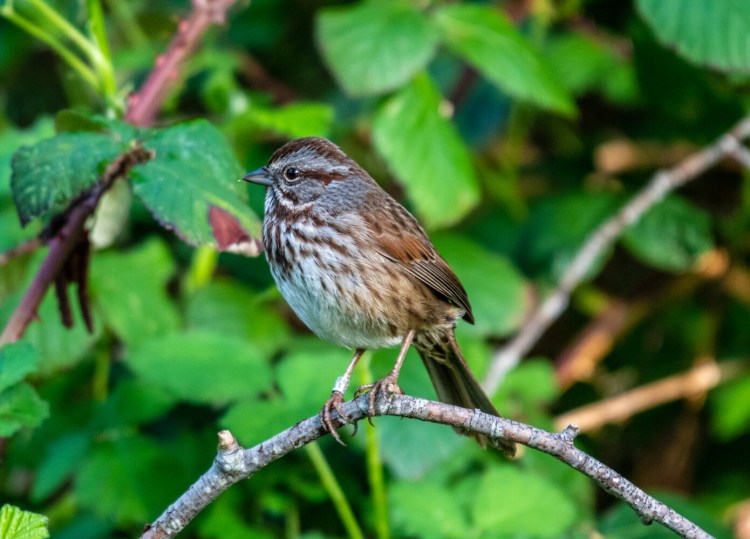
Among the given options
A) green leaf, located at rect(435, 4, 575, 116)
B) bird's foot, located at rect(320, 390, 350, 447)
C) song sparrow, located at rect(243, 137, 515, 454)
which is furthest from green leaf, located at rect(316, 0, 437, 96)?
bird's foot, located at rect(320, 390, 350, 447)

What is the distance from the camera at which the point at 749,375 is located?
487cm

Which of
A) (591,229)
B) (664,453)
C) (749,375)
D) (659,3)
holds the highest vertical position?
(659,3)

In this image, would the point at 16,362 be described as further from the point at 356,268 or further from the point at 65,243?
the point at 356,268

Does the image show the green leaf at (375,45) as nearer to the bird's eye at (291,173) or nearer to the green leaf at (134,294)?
the bird's eye at (291,173)

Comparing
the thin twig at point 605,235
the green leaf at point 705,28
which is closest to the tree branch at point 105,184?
the green leaf at point 705,28

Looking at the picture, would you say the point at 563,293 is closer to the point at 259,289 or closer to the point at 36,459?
the point at 259,289

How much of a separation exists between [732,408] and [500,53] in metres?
1.96

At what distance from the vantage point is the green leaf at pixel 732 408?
475cm

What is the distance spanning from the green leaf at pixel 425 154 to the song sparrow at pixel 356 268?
0.65 m

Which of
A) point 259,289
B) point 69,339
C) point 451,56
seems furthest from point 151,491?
point 451,56

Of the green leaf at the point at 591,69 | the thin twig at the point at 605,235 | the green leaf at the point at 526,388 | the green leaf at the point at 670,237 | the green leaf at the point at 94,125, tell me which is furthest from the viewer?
the green leaf at the point at 591,69

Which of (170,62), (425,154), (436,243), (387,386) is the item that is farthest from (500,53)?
(387,386)

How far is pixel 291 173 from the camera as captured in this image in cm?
337

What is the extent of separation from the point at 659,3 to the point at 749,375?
1870mm
